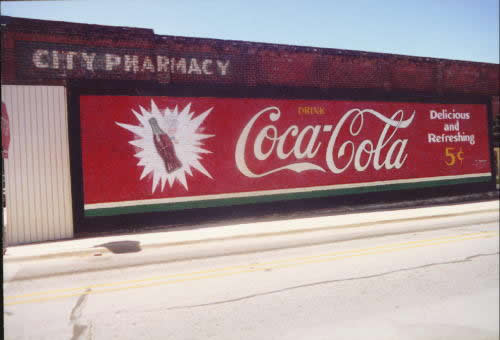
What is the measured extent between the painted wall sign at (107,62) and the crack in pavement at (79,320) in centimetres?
870

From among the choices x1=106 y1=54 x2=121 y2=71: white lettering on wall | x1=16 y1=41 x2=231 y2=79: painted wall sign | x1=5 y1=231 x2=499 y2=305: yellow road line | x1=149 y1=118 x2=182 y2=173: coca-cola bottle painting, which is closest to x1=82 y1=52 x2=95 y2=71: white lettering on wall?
x1=16 y1=41 x2=231 y2=79: painted wall sign

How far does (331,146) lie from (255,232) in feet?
20.2

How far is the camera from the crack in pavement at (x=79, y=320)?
17.1 feet

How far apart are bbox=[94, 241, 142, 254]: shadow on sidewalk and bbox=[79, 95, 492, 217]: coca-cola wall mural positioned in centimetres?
197

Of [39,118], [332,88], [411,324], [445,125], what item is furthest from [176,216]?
[445,125]

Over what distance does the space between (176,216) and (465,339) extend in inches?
431

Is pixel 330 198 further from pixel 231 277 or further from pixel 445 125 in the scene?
pixel 231 277

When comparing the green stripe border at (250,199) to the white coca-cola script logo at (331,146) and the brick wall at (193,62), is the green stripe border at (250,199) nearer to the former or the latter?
the white coca-cola script logo at (331,146)

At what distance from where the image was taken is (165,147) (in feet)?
46.5

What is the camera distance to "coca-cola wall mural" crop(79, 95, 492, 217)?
44.1ft

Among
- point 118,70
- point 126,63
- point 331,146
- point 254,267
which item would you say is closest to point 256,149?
point 331,146

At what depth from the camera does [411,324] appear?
511 cm

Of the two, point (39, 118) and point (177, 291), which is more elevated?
point (39, 118)

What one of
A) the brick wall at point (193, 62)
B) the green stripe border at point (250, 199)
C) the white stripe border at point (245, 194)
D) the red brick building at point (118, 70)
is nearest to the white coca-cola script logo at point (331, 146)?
the white stripe border at point (245, 194)
